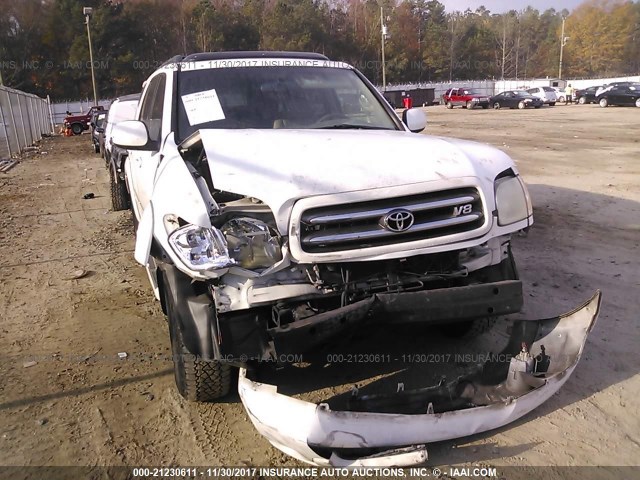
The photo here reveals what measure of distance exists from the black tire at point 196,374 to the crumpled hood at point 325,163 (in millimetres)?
832

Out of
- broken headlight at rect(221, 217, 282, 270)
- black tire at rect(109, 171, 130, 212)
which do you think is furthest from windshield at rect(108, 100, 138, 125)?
broken headlight at rect(221, 217, 282, 270)

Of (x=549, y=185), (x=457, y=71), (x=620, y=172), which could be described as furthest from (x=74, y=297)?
(x=457, y=71)

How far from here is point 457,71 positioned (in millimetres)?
88750

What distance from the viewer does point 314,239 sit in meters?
2.89

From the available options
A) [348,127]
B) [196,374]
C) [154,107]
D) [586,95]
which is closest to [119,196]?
[154,107]

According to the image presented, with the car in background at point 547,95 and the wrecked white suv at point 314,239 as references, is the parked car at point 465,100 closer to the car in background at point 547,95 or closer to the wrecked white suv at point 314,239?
the car in background at point 547,95

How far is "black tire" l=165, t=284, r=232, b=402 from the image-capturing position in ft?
10.6

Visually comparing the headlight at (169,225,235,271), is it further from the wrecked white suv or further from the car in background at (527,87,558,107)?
the car in background at (527,87,558,107)

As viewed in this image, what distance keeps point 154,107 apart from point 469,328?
10.4 feet

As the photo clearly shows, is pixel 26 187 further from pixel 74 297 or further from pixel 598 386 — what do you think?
pixel 598 386

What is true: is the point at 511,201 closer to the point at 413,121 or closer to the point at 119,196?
the point at 413,121

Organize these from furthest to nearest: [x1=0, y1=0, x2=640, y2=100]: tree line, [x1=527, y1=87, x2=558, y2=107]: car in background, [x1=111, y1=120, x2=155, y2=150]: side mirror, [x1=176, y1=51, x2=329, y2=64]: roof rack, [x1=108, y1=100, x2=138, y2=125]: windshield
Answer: [x1=0, y1=0, x2=640, y2=100]: tree line < [x1=527, y1=87, x2=558, y2=107]: car in background < [x1=108, y1=100, x2=138, y2=125]: windshield < [x1=176, y1=51, x2=329, y2=64]: roof rack < [x1=111, y1=120, x2=155, y2=150]: side mirror

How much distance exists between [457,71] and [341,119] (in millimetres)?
90652

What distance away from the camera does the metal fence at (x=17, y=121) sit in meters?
19.0
